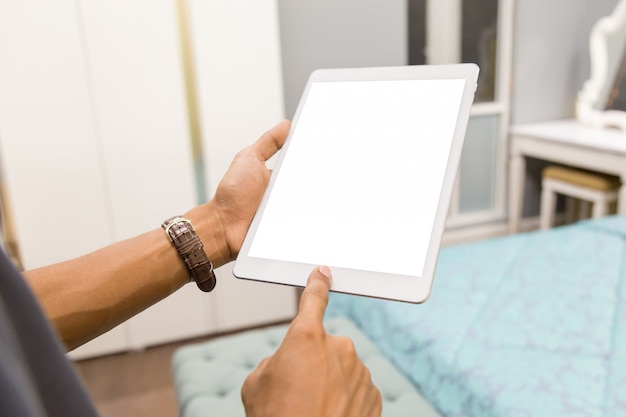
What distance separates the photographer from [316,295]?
656 mm

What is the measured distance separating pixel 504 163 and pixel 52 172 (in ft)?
7.63

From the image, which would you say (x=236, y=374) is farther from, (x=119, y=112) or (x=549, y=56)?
(x=549, y=56)

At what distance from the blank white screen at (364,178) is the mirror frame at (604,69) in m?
2.36

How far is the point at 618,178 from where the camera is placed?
2623mm

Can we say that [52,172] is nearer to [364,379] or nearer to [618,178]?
[364,379]

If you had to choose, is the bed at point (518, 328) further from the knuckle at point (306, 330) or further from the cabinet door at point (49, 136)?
the cabinet door at point (49, 136)

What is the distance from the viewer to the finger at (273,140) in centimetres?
96

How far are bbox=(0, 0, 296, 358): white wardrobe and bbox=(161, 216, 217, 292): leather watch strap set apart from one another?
126 centimetres

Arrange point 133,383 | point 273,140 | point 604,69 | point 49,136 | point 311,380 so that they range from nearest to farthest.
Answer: point 311,380 → point 273,140 → point 49,136 → point 133,383 → point 604,69

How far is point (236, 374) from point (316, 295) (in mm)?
774

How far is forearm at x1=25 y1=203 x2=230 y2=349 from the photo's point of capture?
2.73 feet

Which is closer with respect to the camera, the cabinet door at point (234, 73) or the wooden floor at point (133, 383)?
the wooden floor at point (133, 383)

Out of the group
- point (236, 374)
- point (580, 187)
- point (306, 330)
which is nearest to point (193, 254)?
point (306, 330)

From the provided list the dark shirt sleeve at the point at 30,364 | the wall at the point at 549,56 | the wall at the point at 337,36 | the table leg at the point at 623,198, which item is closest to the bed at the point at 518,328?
the table leg at the point at 623,198
